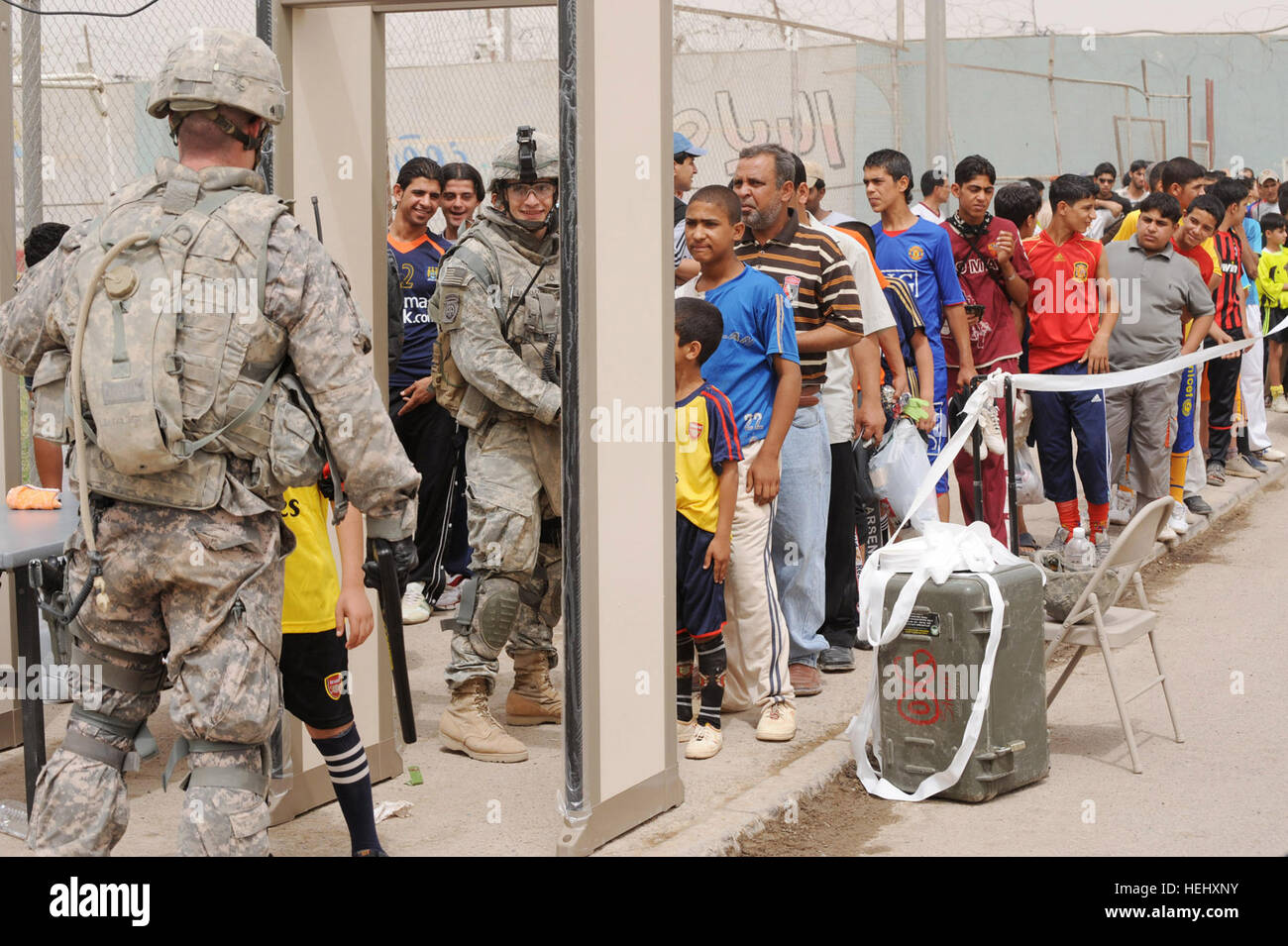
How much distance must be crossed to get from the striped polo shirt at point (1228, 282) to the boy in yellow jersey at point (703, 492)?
23.4 feet

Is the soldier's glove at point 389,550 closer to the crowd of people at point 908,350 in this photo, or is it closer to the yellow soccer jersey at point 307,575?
the yellow soccer jersey at point 307,575

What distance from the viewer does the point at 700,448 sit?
17.3ft

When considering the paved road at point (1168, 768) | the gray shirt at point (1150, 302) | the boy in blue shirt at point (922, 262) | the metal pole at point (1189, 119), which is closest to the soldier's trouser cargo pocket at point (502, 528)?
the paved road at point (1168, 768)

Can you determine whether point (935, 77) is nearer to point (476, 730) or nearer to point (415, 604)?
point (415, 604)

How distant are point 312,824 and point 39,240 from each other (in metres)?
2.24

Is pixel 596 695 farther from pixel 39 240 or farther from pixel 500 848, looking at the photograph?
pixel 39 240

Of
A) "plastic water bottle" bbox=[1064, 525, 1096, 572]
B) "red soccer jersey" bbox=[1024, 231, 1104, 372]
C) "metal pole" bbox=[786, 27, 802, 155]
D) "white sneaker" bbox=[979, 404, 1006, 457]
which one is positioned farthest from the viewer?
"metal pole" bbox=[786, 27, 802, 155]

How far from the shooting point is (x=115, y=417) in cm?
321

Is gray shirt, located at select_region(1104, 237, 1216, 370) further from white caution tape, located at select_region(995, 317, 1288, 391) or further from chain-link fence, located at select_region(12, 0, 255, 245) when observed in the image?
chain-link fence, located at select_region(12, 0, 255, 245)

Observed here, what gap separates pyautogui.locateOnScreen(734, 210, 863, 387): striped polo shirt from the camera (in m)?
6.03

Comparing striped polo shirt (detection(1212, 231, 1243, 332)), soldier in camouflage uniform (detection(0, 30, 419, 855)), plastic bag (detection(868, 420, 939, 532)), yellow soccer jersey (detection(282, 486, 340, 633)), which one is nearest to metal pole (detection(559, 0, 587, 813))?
yellow soccer jersey (detection(282, 486, 340, 633))

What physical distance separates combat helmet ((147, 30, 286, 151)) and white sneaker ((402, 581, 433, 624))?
4203mm

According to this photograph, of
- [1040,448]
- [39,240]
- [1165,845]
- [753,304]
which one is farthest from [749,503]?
[1040,448]

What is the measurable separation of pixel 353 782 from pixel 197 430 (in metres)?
1.15
